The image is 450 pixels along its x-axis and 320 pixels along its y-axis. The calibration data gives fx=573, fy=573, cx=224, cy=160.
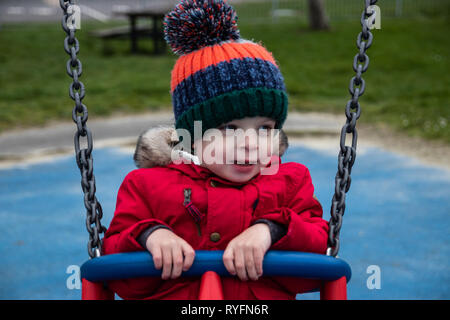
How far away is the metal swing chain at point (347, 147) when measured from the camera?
1.50 m

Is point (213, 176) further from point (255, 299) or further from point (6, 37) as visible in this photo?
point (6, 37)

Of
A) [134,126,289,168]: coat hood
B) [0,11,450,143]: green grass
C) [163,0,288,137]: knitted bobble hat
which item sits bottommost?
[0,11,450,143]: green grass

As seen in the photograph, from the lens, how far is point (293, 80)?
8.50 metres

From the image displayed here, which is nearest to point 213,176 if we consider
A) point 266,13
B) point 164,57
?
point 164,57

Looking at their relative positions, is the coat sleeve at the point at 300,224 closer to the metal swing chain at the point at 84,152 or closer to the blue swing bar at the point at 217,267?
the blue swing bar at the point at 217,267

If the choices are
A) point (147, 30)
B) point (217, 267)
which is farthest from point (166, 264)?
point (147, 30)

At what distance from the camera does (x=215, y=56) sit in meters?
1.69

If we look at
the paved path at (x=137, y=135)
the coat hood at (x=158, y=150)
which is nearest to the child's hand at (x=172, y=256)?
the coat hood at (x=158, y=150)

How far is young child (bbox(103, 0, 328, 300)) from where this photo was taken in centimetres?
156

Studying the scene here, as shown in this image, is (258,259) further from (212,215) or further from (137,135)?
(137,135)
